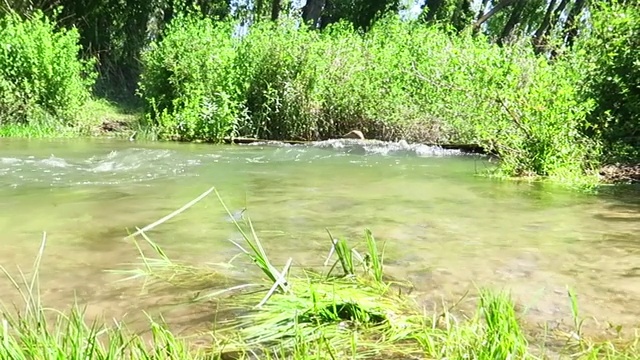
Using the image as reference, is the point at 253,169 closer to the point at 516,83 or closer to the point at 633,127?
the point at 516,83

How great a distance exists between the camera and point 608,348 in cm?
203

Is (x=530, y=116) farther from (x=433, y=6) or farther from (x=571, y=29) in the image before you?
(x=433, y=6)

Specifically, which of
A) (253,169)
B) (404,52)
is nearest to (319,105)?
(404,52)

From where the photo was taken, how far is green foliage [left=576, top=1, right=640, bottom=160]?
7902 millimetres

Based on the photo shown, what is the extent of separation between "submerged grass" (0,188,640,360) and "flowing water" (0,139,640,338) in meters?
0.26

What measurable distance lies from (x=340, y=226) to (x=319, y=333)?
2.04m

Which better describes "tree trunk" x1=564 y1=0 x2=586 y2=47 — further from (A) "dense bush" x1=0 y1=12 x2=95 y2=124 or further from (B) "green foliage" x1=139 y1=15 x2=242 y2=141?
(A) "dense bush" x1=0 y1=12 x2=95 y2=124

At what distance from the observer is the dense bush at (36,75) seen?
14836mm

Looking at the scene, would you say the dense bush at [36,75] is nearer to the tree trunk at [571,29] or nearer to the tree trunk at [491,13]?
the tree trunk at [571,29]

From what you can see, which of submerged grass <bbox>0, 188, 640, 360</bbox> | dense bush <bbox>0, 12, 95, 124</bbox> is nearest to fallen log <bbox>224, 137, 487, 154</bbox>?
dense bush <bbox>0, 12, 95, 124</bbox>

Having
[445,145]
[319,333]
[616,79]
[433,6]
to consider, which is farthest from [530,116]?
[433,6]

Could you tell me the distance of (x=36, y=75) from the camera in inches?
595

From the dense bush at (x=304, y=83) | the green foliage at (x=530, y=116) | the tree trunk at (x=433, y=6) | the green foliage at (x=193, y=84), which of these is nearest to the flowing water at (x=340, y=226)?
the green foliage at (x=530, y=116)

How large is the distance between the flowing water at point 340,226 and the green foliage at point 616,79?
84.1 inches
